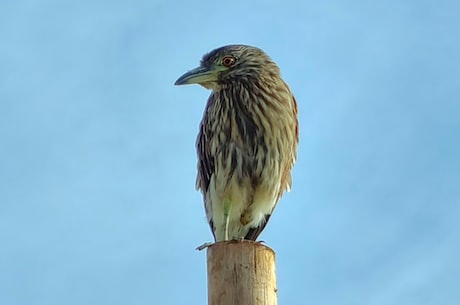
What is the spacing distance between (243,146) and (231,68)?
2.98 feet

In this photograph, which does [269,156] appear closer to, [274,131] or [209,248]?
[274,131]

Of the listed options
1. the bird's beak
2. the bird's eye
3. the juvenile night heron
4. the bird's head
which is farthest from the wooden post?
the bird's eye

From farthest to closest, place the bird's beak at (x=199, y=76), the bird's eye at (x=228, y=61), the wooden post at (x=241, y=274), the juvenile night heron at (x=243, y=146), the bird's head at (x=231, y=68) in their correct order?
the bird's eye at (x=228, y=61), the bird's head at (x=231, y=68), the bird's beak at (x=199, y=76), the juvenile night heron at (x=243, y=146), the wooden post at (x=241, y=274)

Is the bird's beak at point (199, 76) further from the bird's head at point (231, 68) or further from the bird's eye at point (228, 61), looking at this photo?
the bird's eye at point (228, 61)

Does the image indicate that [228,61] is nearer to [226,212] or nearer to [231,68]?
[231,68]

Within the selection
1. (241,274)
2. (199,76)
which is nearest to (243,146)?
(199,76)

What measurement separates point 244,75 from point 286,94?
1.25 ft

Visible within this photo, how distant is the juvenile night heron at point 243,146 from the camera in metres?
7.26

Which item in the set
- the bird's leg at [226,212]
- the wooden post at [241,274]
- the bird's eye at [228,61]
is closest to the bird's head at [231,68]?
the bird's eye at [228,61]

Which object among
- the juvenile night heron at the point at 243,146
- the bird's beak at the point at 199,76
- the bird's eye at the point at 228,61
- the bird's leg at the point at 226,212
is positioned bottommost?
the bird's leg at the point at 226,212

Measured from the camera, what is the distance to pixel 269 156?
23.8 ft

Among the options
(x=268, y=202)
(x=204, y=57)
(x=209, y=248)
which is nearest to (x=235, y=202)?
(x=268, y=202)

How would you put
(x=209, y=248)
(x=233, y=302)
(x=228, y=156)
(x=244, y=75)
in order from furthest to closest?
(x=244, y=75) → (x=228, y=156) → (x=209, y=248) → (x=233, y=302)

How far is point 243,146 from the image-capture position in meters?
7.24
